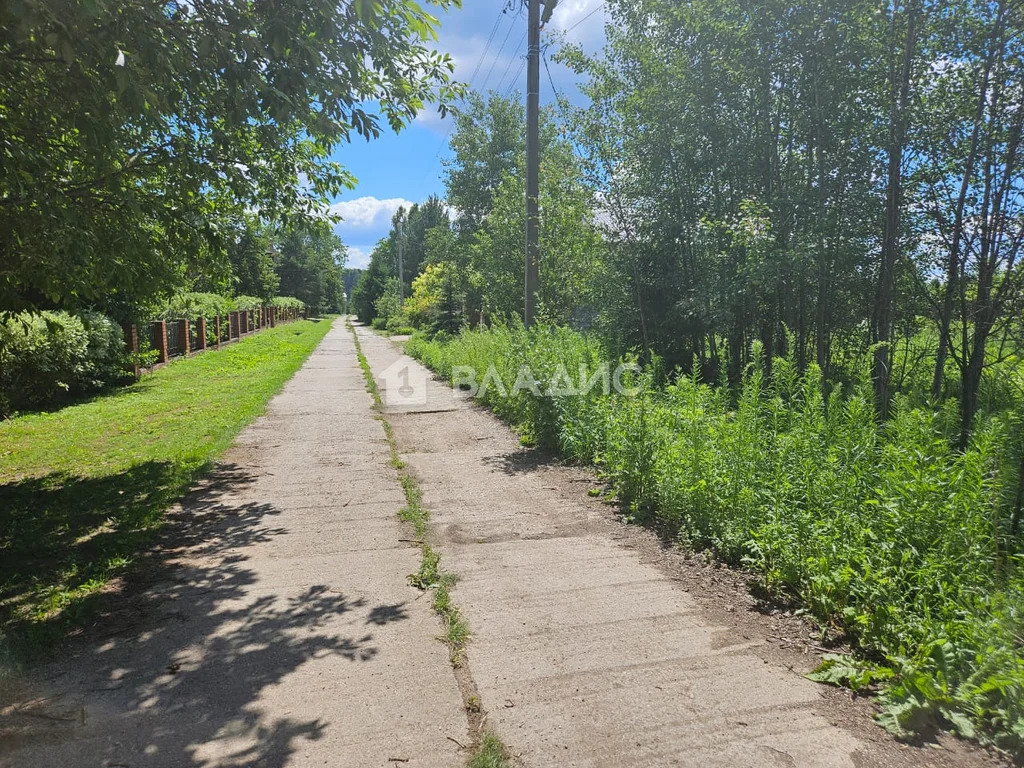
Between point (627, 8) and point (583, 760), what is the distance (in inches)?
399

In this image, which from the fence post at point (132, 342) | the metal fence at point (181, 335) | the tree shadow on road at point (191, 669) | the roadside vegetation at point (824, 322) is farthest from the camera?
the metal fence at point (181, 335)

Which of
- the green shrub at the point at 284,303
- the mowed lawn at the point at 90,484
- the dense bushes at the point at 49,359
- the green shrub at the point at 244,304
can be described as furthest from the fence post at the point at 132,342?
the green shrub at the point at 284,303

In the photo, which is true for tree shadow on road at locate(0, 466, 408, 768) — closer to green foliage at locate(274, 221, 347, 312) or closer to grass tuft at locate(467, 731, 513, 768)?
grass tuft at locate(467, 731, 513, 768)

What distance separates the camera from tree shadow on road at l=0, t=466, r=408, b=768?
2.49 m

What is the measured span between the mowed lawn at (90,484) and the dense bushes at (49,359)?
584mm

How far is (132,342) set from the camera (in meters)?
14.7

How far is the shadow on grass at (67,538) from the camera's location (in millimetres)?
3598

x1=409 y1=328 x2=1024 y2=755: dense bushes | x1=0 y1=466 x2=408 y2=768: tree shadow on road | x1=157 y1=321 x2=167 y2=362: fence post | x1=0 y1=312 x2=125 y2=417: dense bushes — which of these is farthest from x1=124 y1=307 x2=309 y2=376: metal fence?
x1=409 y1=328 x2=1024 y2=755: dense bushes

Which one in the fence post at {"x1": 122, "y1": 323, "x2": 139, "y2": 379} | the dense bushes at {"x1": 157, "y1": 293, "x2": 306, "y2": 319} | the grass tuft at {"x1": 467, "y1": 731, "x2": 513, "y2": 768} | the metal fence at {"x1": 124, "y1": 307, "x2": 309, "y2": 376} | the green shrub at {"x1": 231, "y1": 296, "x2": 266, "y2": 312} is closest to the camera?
the grass tuft at {"x1": 467, "y1": 731, "x2": 513, "y2": 768}

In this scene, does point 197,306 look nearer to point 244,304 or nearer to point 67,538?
point 244,304

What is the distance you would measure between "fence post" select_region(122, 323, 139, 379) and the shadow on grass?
880cm

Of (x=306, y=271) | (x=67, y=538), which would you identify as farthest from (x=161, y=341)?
(x=306, y=271)

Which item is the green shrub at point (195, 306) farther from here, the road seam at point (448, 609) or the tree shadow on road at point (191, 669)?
the tree shadow on road at point (191, 669)

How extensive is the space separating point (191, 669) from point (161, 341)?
16.8 meters
